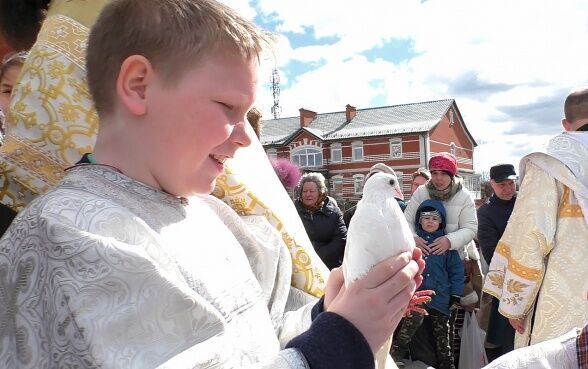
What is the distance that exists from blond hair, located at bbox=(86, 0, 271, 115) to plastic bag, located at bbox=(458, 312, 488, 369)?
13.8ft

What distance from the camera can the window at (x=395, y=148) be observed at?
33812 mm

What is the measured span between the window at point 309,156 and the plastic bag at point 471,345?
31.7m

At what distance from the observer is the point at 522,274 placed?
9.05 feet

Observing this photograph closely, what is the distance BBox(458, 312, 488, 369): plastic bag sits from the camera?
175 inches

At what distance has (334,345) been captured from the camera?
0.80m

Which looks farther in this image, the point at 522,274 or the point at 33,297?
the point at 522,274

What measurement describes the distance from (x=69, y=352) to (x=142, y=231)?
0.20 meters

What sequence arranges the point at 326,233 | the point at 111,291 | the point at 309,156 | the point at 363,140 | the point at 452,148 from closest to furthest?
the point at 111,291 < the point at 326,233 < the point at 363,140 < the point at 309,156 < the point at 452,148

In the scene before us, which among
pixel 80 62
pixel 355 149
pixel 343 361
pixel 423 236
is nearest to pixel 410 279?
pixel 343 361

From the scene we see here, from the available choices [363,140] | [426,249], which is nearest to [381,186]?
[426,249]

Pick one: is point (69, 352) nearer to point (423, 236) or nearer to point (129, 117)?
point (129, 117)

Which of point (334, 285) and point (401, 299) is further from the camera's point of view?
point (334, 285)

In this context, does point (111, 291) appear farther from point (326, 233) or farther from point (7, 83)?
point (326, 233)

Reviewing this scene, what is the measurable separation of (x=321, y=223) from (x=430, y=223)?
1020 millimetres
